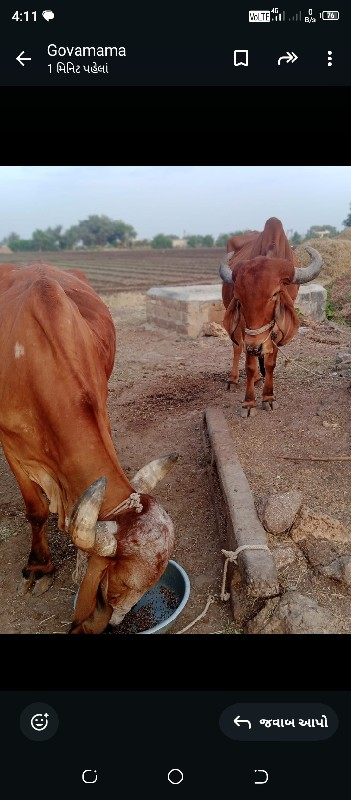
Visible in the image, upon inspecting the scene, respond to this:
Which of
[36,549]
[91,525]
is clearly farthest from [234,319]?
[91,525]

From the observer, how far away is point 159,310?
→ 11344 mm

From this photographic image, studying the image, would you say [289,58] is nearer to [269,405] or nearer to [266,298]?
[266,298]

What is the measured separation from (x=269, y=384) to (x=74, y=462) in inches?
150

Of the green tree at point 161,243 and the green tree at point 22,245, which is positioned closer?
the green tree at point 22,245

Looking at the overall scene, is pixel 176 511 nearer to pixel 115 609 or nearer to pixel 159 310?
pixel 115 609

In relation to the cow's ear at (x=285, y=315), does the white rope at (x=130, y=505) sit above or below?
below

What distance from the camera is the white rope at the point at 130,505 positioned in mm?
2408

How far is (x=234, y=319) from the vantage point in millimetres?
6105

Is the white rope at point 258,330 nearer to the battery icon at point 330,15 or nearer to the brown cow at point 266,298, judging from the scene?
the brown cow at point 266,298

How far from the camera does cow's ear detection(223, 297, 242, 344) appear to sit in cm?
599

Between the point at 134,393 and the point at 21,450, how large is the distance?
13.9 ft

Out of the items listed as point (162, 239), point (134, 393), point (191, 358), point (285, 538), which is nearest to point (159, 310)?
point (191, 358)

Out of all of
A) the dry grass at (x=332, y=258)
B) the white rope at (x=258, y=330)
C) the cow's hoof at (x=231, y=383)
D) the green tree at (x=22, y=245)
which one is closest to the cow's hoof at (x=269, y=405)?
the white rope at (x=258, y=330)

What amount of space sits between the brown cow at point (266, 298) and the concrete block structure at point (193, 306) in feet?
13.2
